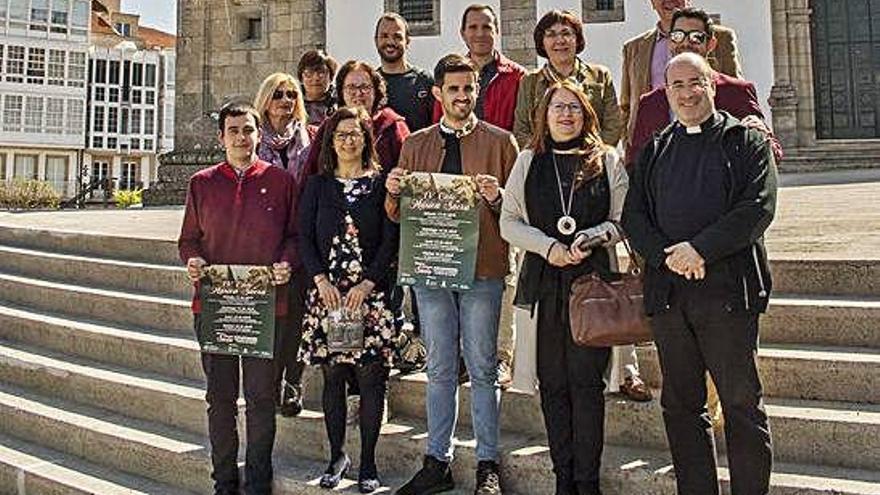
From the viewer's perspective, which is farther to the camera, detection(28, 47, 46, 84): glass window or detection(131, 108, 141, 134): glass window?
detection(131, 108, 141, 134): glass window

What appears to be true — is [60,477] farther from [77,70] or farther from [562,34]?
[77,70]

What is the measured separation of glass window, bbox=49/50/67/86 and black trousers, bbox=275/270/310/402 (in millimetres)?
50914

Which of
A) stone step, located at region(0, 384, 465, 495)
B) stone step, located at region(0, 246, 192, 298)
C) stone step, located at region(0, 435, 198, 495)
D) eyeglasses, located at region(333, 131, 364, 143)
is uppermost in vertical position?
eyeglasses, located at region(333, 131, 364, 143)

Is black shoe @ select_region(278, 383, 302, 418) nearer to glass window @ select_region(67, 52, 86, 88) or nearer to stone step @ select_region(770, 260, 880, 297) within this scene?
stone step @ select_region(770, 260, 880, 297)

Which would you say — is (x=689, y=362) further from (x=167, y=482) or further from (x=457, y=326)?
(x=167, y=482)

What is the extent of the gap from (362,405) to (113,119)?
56160 mm

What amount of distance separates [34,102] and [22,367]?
4807cm

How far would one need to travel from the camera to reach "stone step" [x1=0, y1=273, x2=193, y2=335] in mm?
4773

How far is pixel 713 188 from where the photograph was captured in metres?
2.38

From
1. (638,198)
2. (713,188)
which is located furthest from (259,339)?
(713,188)

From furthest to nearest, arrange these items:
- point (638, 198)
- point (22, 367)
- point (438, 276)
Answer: point (22, 367) < point (438, 276) < point (638, 198)

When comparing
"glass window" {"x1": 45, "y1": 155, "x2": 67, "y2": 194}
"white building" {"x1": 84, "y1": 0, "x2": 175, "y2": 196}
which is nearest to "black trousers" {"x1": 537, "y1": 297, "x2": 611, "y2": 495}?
"glass window" {"x1": 45, "y1": 155, "x2": 67, "y2": 194}

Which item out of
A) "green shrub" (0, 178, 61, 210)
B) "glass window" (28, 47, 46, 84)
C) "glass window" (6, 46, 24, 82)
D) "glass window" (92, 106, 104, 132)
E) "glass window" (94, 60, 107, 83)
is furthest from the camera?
"glass window" (94, 60, 107, 83)

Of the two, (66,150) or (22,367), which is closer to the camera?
(22,367)
